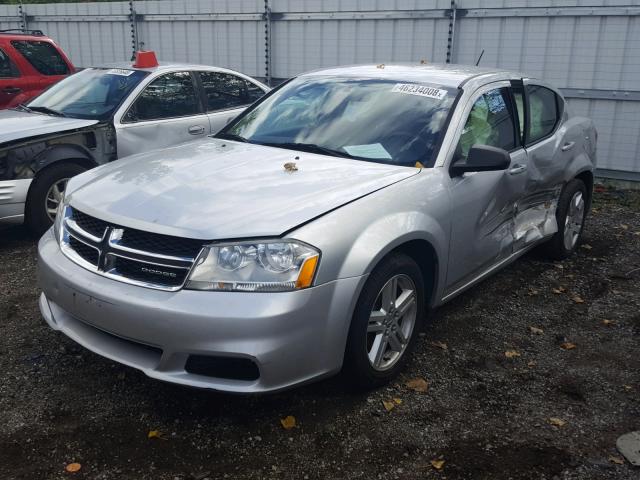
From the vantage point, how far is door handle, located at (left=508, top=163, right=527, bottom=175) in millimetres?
4426

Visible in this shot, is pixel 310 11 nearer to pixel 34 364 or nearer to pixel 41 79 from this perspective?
pixel 41 79

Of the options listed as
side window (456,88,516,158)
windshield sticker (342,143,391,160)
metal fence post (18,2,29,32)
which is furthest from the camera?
metal fence post (18,2,29,32)

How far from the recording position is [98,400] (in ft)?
11.0

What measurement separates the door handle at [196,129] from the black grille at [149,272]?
3968 millimetres

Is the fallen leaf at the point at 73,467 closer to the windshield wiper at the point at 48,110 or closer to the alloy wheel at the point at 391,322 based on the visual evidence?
the alloy wheel at the point at 391,322

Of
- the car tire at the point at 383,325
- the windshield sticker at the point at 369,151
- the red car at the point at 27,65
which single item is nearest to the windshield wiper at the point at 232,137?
the windshield sticker at the point at 369,151

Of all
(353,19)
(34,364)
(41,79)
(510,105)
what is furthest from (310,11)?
(34,364)

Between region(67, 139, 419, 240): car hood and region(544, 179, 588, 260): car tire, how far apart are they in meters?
2.38

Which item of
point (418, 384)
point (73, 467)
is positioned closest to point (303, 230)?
point (418, 384)

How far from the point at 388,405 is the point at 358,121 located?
1783 mm

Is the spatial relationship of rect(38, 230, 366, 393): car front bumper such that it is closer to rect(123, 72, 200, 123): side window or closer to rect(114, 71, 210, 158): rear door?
rect(114, 71, 210, 158): rear door

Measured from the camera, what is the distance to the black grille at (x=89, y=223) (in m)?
3.18

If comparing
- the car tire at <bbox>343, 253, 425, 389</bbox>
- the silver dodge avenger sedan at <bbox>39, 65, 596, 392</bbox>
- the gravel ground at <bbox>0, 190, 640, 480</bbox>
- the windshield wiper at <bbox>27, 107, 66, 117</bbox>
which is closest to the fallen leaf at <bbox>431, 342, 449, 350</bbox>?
Result: the gravel ground at <bbox>0, 190, 640, 480</bbox>

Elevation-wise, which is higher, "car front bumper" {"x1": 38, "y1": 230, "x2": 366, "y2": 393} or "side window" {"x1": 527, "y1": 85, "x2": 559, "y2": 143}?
"side window" {"x1": 527, "y1": 85, "x2": 559, "y2": 143}
